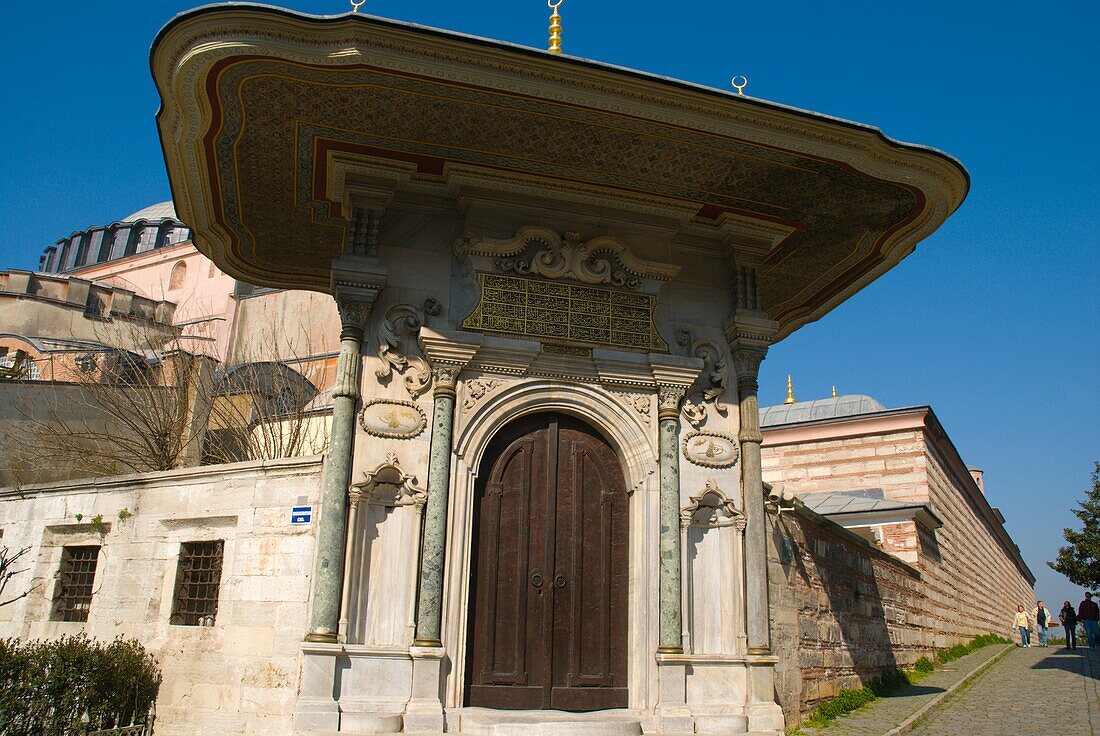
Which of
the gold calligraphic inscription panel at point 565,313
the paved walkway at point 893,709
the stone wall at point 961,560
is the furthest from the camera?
the stone wall at point 961,560

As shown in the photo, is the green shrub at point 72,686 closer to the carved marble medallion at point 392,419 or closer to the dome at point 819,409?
the carved marble medallion at point 392,419

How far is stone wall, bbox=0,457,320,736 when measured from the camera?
23.6 ft

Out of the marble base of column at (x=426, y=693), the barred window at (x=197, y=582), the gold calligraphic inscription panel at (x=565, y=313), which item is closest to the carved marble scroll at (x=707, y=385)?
the gold calligraphic inscription panel at (x=565, y=313)

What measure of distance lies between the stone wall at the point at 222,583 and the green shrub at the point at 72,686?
0.66ft

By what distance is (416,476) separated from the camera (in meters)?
7.16

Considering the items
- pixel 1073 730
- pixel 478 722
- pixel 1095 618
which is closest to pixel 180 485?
pixel 478 722

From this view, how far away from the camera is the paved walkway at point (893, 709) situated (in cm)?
820

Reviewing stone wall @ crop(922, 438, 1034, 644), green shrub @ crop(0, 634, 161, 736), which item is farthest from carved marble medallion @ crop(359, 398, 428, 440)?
stone wall @ crop(922, 438, 1034, 644)

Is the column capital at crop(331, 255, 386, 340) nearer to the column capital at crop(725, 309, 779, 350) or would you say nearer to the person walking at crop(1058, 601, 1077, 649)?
the column capital at crop(725, 309, 779, 350)

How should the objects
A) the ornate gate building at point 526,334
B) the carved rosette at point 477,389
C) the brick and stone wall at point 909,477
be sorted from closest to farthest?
1. the ornate gate building at point 526,334
2. the carved rosette at point 477,389
3. the brick and stone wall at point 909,477

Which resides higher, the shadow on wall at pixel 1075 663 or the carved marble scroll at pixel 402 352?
the carved marble scroll at pixel 402 352

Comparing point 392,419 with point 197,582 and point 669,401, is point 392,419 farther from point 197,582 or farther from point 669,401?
point 197,582

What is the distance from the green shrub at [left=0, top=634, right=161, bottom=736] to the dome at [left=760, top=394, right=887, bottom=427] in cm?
1642

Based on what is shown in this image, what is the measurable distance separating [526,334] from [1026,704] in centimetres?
768
